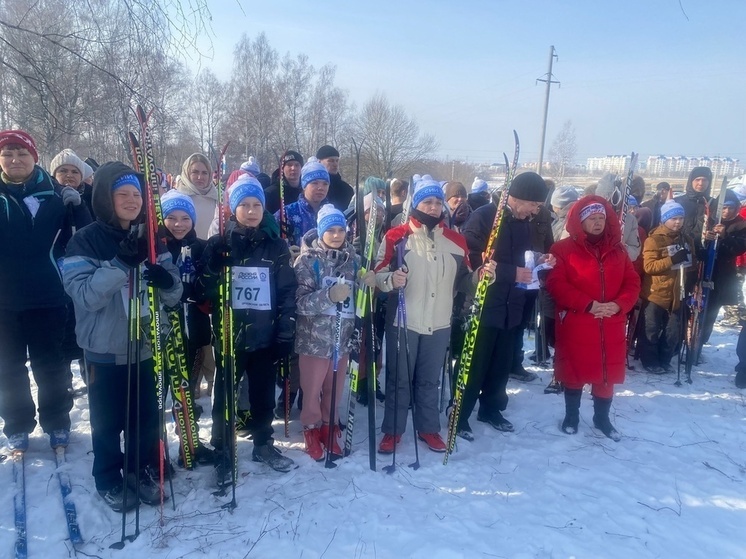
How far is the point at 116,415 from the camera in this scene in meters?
2.94

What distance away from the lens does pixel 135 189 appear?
2828 mm

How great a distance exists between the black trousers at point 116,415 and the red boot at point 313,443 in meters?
1.15

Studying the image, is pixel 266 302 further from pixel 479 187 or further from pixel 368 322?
pixel 479 187

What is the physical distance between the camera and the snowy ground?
2758 millimetres

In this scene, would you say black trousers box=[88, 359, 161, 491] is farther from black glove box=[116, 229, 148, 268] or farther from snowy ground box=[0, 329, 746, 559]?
black glove box=[116, 229, 148, 268]

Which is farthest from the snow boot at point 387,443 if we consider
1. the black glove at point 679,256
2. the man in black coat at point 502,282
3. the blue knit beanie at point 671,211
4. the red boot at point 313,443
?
the blue knit beanie at point 671,211

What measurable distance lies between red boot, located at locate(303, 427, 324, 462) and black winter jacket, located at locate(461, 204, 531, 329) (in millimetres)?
1743

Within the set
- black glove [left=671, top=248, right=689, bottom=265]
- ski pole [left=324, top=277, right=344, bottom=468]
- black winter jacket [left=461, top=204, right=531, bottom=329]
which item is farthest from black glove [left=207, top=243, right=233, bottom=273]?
black glove [left=671, top=248, right=689, bottom=265]

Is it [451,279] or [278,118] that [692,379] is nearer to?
[451,279]

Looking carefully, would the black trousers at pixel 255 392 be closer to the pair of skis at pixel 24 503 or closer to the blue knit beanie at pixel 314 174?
A: the pair of skis at pixel 24 503

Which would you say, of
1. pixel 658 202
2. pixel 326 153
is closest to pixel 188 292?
pixel 326 153

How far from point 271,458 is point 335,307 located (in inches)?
50.4

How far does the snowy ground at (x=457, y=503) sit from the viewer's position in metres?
2.76

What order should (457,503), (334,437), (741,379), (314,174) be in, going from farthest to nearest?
(741,379) → (314,174) → (334,437) → (457,503)
